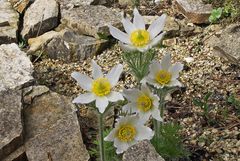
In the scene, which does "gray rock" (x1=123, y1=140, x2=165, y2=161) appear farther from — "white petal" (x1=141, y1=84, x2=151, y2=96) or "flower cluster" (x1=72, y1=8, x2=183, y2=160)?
"white petal" (x1=141, y1=84, x2=151, y2=96)

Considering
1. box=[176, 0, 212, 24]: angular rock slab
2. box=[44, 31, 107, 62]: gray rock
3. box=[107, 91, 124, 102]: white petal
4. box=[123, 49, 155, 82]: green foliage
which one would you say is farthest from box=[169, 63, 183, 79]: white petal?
box=[176, 0, 212, 24]: angular rock slab

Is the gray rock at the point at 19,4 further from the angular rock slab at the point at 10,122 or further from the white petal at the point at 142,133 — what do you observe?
the white petal at the point at 142,133

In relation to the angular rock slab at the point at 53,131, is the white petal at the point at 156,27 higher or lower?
higher

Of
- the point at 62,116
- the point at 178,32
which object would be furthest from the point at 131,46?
the point at 178,32

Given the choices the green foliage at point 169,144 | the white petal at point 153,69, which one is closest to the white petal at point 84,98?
the white petal at point 153,69

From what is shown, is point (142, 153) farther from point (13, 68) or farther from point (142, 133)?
point (13, 68)

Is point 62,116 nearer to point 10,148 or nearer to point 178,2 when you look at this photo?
point 10,148
